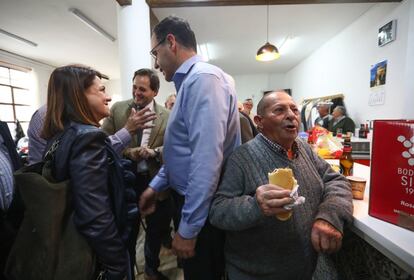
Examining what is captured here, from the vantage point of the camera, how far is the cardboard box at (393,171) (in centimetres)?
66

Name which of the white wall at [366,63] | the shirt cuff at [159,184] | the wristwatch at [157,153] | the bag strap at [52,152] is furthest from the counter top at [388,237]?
the white wall at [366,63]

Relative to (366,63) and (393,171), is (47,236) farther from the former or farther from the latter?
(366,63)

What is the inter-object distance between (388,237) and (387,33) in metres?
4.01

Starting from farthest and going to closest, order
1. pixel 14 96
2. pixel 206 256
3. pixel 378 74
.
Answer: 1. pixel 14 96
2. pixel 378 74
3. pixel 206 256

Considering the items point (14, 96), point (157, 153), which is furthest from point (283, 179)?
point (14, 96)

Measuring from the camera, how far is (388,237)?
2.17 feet

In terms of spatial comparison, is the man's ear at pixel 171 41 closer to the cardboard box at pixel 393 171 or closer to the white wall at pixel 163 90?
the cardboard box at pixel 393 171

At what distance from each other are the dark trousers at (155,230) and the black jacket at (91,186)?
2.89 feet

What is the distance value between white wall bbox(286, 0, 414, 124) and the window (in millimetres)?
7639

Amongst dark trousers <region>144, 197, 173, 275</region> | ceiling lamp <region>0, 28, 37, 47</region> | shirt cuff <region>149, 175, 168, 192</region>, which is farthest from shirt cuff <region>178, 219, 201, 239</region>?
→ ceiling lamp <region>0, 28, 37, 47</region>

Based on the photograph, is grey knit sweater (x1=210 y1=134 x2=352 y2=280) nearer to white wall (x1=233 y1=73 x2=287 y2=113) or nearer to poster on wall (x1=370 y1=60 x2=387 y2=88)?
poster on wall (x1=370 y1=60 x2=387 y2=88)

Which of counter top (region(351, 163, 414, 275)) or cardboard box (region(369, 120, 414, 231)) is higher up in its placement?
cardboard box (region(369, 120, 414, 231))

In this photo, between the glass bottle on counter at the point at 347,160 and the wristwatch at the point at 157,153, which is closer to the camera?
the glass bottle on counter at the point at 347,160

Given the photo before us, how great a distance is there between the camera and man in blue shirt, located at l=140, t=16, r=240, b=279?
904 mm
